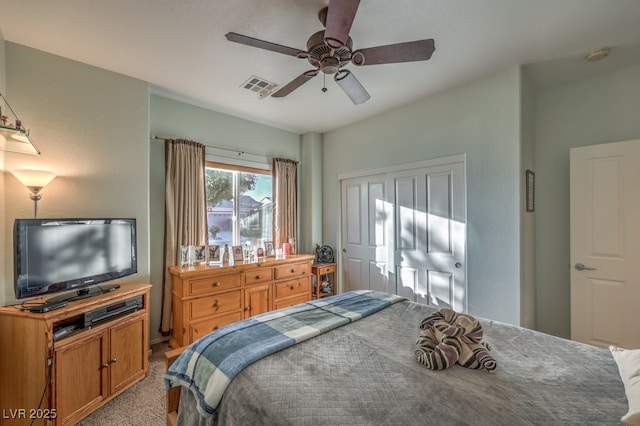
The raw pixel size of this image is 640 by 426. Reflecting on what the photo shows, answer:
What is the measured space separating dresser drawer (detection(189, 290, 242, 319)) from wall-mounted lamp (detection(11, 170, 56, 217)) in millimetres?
1449

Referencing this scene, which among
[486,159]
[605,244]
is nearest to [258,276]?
[486,159]

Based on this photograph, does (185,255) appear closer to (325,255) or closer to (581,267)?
A: (325,255)

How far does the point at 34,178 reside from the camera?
1929 mm

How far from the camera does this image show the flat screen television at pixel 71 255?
5.77 ft

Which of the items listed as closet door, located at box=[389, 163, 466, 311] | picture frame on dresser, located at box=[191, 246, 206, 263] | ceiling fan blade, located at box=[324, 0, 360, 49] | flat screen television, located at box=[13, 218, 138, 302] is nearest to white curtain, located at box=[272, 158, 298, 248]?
picture frame on dresser, located at box=[191, 246, 206, 263]

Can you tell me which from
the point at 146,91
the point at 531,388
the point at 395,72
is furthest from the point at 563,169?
the point at 146,91

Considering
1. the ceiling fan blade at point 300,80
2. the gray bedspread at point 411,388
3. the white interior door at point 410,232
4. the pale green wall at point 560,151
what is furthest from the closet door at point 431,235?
the ceiling fan blade at point 300,80

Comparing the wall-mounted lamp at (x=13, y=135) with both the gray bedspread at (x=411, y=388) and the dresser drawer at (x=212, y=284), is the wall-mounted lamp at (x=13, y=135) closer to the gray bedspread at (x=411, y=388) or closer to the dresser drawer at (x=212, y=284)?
the dresser drawer at (x=212, y=284)

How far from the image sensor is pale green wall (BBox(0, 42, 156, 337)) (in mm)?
2037

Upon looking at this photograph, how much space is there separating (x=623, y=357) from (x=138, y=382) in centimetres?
312

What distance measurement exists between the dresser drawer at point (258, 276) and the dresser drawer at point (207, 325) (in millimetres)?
374

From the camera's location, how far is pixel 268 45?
1.63 m

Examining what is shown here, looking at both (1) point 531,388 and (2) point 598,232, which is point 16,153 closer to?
(1) point 531,388

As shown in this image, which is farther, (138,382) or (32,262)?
(138,382)
